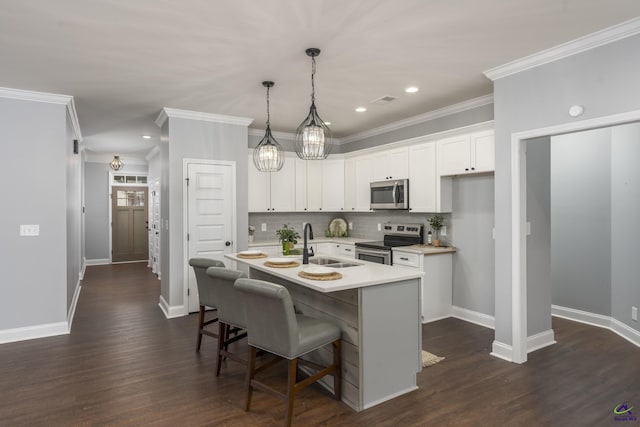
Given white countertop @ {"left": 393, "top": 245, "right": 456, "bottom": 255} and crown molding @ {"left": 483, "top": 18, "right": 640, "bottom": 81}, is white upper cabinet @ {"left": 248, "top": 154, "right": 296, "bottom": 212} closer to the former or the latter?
white countertop @ {"left": 393, "top": 245, "right": 456, "bottom": 255}

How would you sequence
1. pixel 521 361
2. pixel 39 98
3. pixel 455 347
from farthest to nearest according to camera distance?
pixel 39 98 → pixel 455 347 → pixel 521 361

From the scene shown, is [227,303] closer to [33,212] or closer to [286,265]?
[286,265]

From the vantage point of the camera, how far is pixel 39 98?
412cm

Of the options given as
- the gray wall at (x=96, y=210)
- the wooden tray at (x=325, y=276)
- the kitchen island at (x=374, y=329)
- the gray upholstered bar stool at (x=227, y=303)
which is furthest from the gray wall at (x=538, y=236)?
the gray wall at (x=96, y=210)

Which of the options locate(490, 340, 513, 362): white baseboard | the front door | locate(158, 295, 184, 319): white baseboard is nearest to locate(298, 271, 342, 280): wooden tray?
locate(490, 340, 513, 362): white baseboard

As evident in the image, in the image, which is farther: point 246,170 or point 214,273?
point 246,170

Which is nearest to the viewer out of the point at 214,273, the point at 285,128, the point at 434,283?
the point at 214,273

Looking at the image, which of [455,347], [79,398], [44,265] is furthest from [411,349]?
[44,265]

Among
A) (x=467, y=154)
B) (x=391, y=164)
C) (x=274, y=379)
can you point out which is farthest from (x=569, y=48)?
(x=274, y=379)

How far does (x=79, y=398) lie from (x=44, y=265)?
2061 mm

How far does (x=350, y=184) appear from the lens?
6.14 meters

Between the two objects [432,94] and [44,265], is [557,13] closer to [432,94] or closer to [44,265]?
[432,94]

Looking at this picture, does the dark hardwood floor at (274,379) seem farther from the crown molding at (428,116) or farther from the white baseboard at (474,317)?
the crown molding at (428,116)

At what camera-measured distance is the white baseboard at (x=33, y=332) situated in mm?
3992
